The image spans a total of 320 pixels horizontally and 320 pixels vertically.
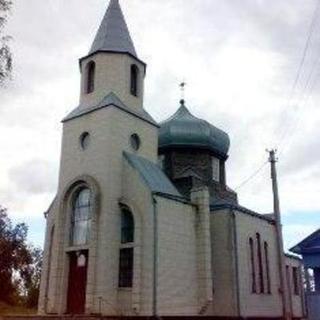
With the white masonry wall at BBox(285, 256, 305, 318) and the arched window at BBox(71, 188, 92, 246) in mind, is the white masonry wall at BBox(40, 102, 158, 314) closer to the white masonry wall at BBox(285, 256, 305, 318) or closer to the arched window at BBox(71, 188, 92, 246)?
the arched window at BBox(71, 188, 92, 246)

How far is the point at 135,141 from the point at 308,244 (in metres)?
10.4

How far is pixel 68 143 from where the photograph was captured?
26.1 m

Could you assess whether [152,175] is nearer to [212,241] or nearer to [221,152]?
[212,241]

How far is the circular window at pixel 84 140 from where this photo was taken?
25.2 m

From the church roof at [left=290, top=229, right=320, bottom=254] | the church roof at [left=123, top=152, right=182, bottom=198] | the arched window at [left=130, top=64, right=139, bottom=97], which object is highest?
the arched window at [left=130, top=64, right=139, bottom=97]

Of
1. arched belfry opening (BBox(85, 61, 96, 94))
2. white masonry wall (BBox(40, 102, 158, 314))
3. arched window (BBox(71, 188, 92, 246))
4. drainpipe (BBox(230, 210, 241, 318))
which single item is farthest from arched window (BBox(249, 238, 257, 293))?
arched belfry opening (BBox(85, 61, 96, 94))

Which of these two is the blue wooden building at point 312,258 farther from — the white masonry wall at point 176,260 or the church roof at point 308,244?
the white masonry wall at point 176,260

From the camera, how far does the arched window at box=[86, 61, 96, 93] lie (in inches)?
1068

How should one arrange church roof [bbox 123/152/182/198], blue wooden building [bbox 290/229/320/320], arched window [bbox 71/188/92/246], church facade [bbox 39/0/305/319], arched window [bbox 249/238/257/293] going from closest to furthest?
blue wooden building [bbox 290/229/320/320]
church facade [bbox 39/0/305/319]
church roof [bbox 123/152/182/198]
arched window [bbox 71/188/92/246]
arched window [bbox 249/238/257/293]

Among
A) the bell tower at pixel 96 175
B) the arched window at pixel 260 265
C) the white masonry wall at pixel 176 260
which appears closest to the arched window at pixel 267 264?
the arched window at pixel 260 265

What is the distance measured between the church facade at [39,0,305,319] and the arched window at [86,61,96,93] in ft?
0.18

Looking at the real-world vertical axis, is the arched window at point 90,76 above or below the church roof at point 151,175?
above

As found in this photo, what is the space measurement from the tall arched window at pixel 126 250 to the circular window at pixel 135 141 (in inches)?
150

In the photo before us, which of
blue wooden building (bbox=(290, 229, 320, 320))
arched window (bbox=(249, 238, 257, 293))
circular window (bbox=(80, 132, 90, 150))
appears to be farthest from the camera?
arched window (bbox=(249, 238, 257, 293))
